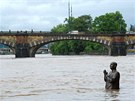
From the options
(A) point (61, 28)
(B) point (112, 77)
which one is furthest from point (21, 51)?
(B) point (112, 77)

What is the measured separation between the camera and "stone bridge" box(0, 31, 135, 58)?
94812 mm

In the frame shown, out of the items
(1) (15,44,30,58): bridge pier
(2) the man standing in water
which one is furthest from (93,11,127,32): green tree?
(2) the man standing in water

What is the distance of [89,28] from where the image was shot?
133 m

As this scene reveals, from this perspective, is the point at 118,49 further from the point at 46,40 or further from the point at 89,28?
the point at 89,28

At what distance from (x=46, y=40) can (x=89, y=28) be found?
37856 mm

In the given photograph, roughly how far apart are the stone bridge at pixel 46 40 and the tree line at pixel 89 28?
32.6 ft

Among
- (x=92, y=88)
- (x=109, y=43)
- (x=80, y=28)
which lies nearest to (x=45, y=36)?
(x=109, y=43)

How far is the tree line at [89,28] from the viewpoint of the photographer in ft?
377

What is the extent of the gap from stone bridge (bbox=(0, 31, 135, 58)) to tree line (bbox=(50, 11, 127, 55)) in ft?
32.6

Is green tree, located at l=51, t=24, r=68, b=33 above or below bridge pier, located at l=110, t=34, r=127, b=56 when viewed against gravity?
above

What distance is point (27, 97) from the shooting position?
1839 centimetres

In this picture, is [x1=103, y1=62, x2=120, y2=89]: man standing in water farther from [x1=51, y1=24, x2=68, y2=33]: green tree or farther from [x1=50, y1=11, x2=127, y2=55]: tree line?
[x1=51, y1=24, x2=68, y2=33]: green tree

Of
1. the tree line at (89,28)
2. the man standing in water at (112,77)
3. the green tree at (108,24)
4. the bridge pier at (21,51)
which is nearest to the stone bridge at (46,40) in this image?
the bridge pier at (21,51)

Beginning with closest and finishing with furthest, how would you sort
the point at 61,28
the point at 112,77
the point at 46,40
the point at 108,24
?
the point at 112,77, the point at 46,40, the point at 108,24, the point at 61,28
